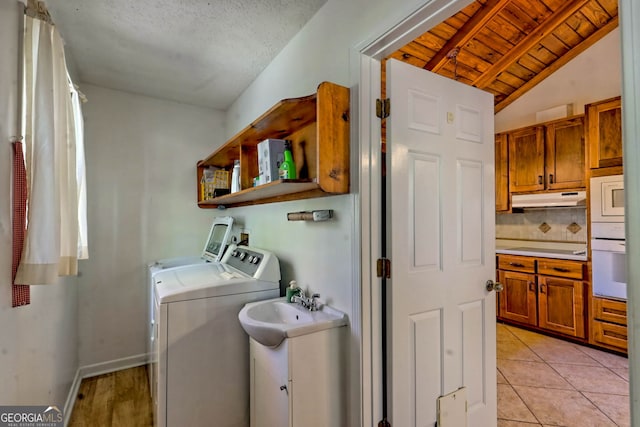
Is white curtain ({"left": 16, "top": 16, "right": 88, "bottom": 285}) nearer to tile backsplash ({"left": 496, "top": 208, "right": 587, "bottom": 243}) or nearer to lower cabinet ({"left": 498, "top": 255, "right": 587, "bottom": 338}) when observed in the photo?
lower cabinet ({"left": 498, "top": 255, "right": 587, "bottom": 338})

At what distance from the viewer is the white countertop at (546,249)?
3159 mm

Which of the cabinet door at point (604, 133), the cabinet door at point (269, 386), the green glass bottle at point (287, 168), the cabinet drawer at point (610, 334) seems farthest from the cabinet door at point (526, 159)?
the cabinet door at point (269, 386)

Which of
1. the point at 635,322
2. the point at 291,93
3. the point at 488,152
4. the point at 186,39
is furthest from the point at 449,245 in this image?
the point at 186,39

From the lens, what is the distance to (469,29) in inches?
94.2

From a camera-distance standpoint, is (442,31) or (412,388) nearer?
(412,388)

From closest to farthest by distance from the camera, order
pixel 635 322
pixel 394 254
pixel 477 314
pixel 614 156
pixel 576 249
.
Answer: pixel 635 322
pixel 394 254
pixel 477 314
pixel 614 156
pixel 576 249

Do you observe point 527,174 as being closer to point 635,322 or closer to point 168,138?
point 635,322

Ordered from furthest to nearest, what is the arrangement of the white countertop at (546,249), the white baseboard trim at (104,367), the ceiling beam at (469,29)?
1. the white countertop at (546,249)
2. the white baseboard trim at (104,367)
3. the ceiling beam at (469,29)

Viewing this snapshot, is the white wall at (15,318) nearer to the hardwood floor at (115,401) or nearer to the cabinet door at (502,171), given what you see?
the hardwood floor at (115,401)

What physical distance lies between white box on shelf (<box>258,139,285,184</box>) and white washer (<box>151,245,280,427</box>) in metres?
0.57

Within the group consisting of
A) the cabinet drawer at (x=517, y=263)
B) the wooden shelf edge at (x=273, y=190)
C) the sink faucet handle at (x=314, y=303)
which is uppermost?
the wooden shelf edge at (x=273, y=190)

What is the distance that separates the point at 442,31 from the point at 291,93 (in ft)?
4.70

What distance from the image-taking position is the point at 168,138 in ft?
9.83

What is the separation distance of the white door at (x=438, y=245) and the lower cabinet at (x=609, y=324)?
6.56 ft
